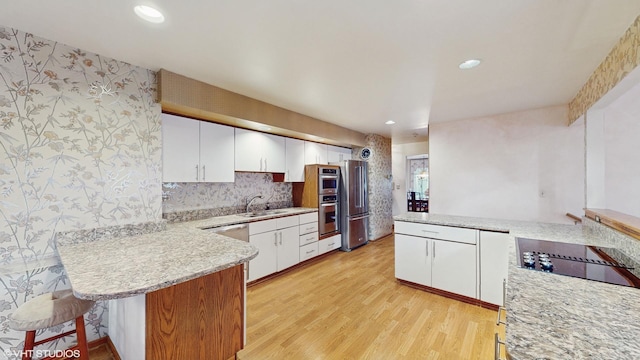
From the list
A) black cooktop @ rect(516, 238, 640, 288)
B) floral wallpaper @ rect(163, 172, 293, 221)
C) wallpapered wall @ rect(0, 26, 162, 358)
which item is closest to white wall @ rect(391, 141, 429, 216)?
floral wallpaper @ rect(163, 172, 293, 221)

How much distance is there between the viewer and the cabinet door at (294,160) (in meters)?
3.80

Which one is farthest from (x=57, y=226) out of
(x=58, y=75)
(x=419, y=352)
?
(x=419, y=352)

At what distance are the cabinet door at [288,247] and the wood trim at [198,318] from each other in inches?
64.7

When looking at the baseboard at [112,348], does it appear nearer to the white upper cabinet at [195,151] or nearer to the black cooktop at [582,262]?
the white upper cabinet at [195,151]

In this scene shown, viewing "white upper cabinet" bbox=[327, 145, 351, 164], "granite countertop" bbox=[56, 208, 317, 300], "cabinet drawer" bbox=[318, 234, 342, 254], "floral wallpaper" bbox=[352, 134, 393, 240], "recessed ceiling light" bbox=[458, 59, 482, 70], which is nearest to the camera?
"granite countertop" bbox=[56, 208, 317, 300]

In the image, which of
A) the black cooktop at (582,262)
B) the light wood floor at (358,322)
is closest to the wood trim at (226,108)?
the light wood floor at (358,322)

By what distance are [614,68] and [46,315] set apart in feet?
12.7

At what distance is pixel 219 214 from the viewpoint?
126 inches

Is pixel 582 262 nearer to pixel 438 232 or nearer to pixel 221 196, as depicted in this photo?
pixel 438 232

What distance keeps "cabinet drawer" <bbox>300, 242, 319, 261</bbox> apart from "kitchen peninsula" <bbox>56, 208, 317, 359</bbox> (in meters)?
1.98

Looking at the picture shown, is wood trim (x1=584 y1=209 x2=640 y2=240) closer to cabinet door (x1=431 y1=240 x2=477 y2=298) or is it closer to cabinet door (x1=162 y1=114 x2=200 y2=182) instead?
cabinet door (x1=431 y1=240 x2=477 y2=298)

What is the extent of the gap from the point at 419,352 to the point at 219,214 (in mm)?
2649

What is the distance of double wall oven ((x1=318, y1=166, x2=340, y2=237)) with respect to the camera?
403cm

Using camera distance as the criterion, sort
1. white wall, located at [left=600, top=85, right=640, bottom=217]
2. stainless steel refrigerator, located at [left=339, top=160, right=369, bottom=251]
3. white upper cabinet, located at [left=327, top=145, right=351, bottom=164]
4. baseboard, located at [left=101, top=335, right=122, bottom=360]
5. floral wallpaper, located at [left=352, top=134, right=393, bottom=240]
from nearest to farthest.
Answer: baseboard, located at [left=101, top=335, right=122, bottom=360]
white wall, located at [left=600, top=85, right=640, bottom=217]
stainless steel refrigerator, located at [left=339, top=160, right=369, bottom=251]
white upper cabinet, located at [left=327, top=145, right=351, bottom=164]
floral wallpaper, located at [left=352, top=134, right=393, bottom=240]
